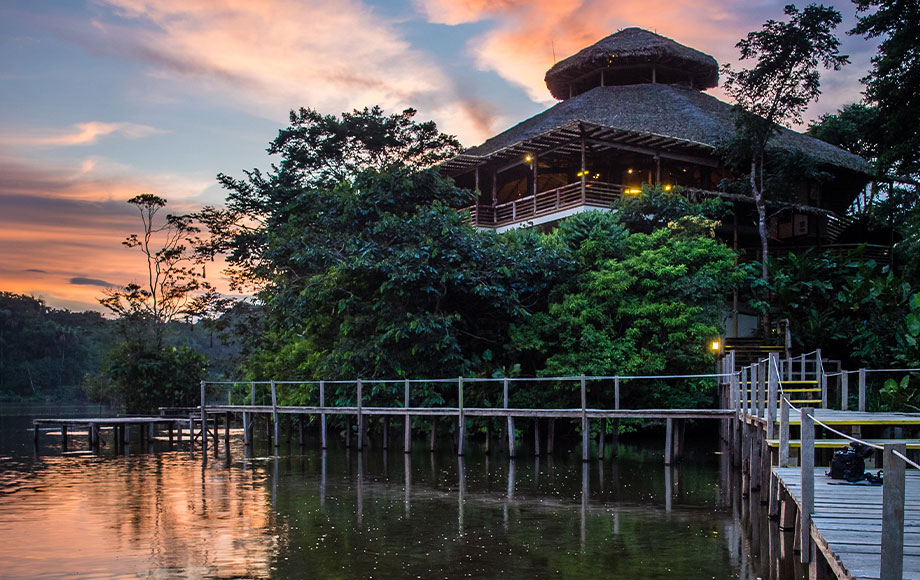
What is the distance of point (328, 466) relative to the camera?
18.9 meters

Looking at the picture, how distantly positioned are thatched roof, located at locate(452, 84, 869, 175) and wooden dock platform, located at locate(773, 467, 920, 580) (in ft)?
57.2

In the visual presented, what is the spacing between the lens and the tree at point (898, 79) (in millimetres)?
21281

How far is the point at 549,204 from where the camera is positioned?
1096 inches

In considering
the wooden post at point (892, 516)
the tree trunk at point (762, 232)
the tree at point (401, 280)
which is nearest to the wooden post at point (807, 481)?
the wooden post at point (892, 516)

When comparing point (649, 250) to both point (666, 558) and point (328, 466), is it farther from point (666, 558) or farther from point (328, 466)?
point (666, 558)

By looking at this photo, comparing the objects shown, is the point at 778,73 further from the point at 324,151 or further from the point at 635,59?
the point at 324,151

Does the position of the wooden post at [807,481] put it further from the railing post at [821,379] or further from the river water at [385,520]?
the railing post at [821,379]

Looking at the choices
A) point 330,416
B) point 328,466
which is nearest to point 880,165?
point 328,466

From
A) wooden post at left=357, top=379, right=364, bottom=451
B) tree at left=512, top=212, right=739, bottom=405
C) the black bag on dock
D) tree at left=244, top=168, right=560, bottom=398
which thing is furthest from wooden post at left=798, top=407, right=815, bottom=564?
wooden post at left=357, top=379, right=364, bottom=451

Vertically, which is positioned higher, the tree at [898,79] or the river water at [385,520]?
the tree at [898,79]

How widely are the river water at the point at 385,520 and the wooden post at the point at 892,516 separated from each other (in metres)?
4.19

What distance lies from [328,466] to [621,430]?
7432 millimetres

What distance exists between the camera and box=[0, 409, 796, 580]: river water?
883 centimetres

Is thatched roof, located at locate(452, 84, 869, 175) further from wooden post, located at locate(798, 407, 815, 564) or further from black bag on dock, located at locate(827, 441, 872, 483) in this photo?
wooden post, located at locate(798, 407, 815, 564)
